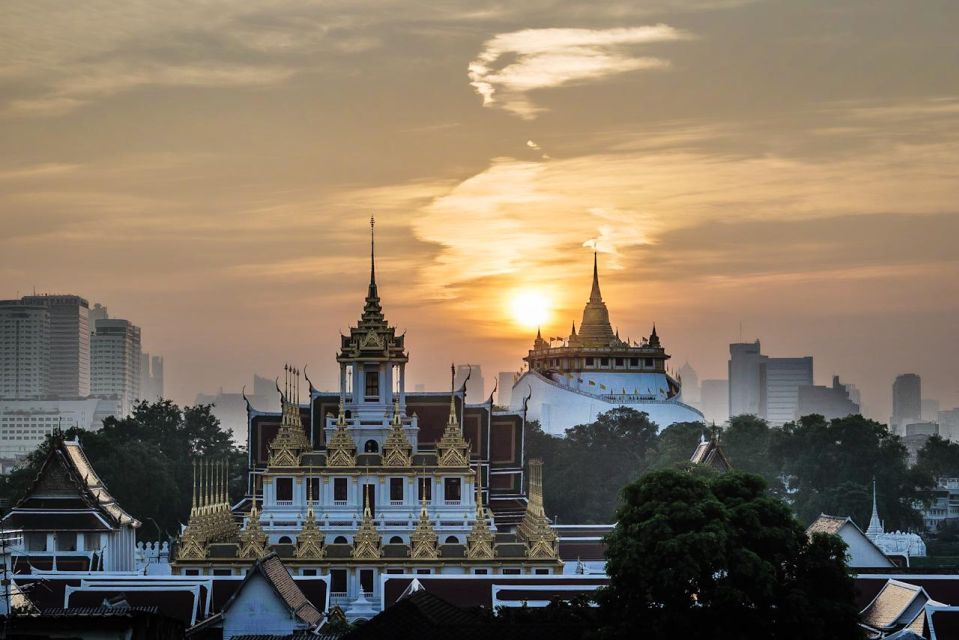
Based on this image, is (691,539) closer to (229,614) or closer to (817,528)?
(229,614)

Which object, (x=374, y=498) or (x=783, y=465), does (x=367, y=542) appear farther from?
(x=783, y=465)

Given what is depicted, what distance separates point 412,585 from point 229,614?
914cm

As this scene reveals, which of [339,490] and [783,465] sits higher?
[783,465]

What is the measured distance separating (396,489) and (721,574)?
31.9 m

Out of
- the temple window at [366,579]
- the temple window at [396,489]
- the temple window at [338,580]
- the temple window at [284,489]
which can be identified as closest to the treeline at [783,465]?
the temple window at [396,489]

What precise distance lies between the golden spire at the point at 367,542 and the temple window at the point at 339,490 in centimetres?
369

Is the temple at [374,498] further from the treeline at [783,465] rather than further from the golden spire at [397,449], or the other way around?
the treeline at [783,465]

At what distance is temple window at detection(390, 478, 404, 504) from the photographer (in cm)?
8706

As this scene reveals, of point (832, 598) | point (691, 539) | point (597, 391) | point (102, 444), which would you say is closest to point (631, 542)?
point (691, 539)

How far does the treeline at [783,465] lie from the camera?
13012cm

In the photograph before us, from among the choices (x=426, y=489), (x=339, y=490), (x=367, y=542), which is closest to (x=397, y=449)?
(x=426, y=489)

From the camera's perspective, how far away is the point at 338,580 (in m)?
82.6

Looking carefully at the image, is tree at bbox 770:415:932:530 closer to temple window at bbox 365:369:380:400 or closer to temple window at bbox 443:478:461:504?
temple window at bbox 365:369:380:400

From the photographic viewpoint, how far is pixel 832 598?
5656cm
